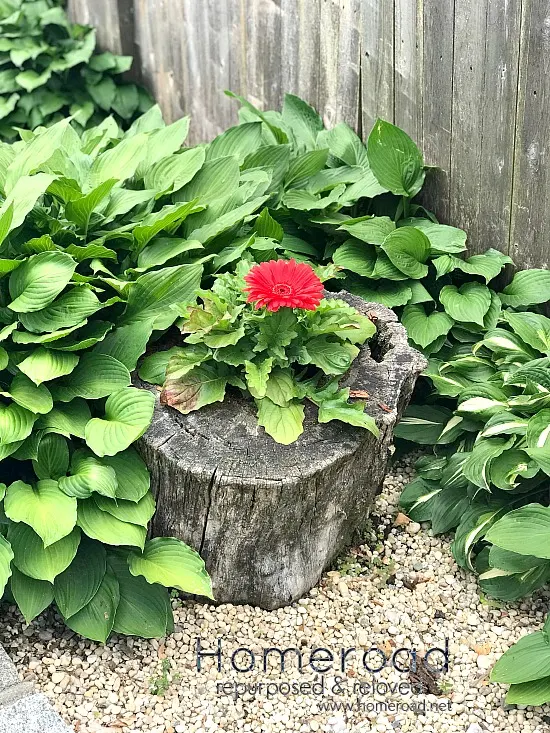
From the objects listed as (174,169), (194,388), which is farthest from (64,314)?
(174,169)

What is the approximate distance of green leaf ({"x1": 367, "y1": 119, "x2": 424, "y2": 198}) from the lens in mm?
3471

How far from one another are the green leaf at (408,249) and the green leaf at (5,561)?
5.61 ft

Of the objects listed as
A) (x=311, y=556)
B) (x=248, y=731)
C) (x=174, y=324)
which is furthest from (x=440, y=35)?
(x=248, y=731)

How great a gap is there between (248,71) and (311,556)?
9.28ft

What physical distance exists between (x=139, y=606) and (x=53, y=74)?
4.00m

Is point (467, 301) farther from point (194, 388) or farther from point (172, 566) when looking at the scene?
point (172, 566)

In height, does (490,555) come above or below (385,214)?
below

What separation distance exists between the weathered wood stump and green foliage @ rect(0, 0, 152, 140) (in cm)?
325

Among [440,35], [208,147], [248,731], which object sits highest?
[440,35]

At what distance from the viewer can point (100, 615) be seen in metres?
2.68

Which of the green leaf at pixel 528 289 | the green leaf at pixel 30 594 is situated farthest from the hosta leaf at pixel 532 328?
the green leaf at pixel 30 594

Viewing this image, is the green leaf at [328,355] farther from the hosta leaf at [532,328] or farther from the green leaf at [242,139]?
the green leaf at [242,139]

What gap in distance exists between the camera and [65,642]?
276cm

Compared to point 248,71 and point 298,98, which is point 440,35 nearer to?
point 298,98
